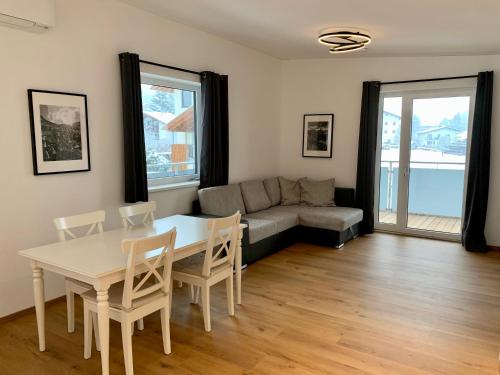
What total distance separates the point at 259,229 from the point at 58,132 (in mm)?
2325

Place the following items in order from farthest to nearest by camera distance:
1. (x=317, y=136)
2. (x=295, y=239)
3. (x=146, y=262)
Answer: (x=317, y=136), (x=295, y=239), (x=146, y=262)

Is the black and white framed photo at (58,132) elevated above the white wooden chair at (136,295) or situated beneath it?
elevated above

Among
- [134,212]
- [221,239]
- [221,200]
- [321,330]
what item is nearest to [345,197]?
[221,200]

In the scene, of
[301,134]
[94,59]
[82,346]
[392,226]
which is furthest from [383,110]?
[82,346]

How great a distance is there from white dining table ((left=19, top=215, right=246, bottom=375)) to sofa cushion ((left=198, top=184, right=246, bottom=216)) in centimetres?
140

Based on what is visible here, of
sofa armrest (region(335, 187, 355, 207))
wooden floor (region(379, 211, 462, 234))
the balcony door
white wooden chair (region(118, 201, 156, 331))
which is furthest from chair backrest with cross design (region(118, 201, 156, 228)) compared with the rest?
wooden floor (region(379, 211, 462, 234))

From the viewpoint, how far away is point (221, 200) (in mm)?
4793

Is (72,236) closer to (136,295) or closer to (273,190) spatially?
(136,295)

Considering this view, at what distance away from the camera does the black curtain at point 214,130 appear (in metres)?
4.67

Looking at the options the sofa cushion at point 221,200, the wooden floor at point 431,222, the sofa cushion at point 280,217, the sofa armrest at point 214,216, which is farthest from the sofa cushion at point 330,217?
the sofa armrest at point 214,216

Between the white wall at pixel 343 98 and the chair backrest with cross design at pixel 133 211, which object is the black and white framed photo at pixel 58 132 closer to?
the chair backrest with cross design at pixel 133 211

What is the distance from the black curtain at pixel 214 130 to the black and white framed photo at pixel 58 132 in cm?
154

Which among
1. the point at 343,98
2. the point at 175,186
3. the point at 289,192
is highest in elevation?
the point at 343,98

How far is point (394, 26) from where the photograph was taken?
3.86 m
